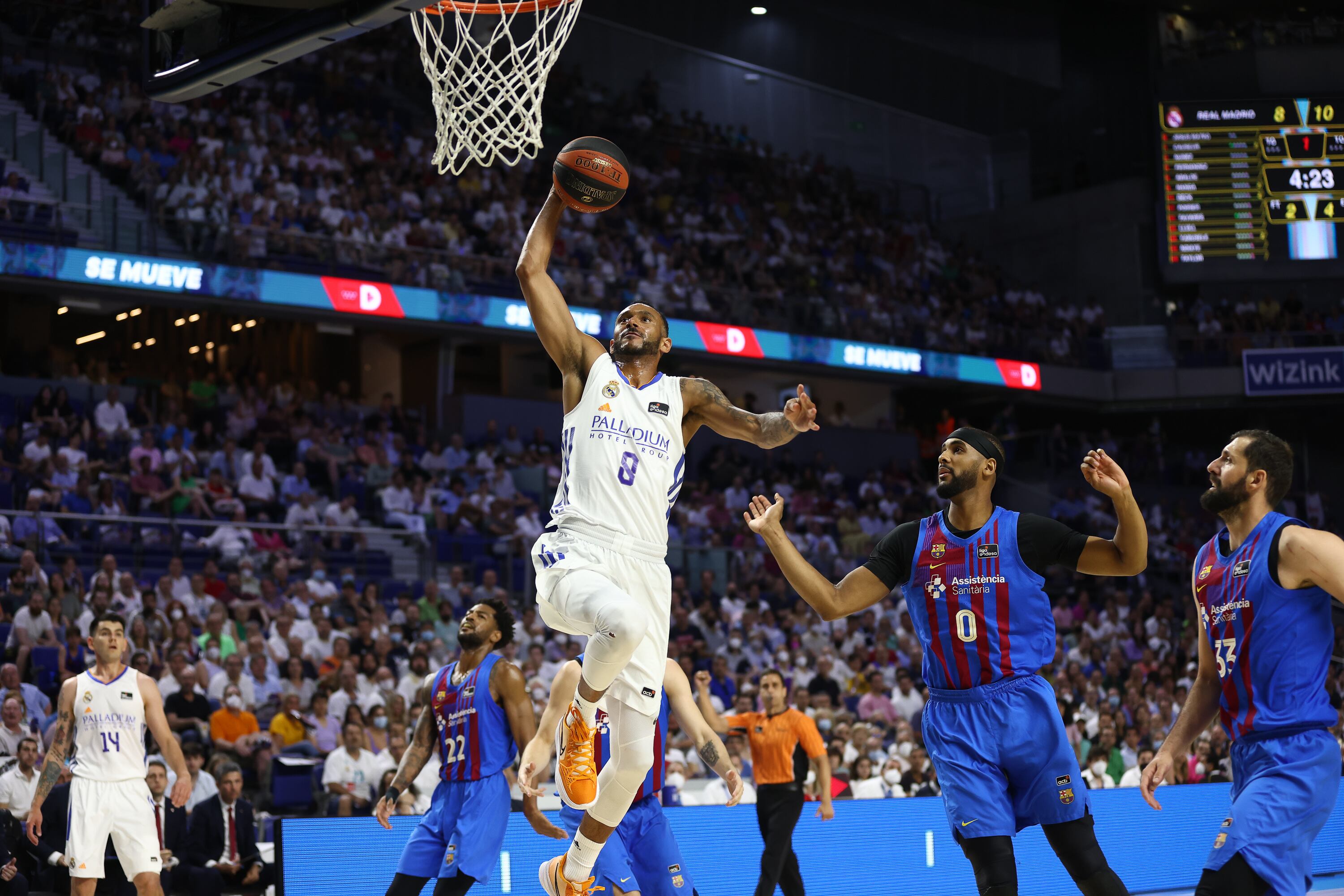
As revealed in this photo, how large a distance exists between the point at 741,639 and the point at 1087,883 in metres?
13.2

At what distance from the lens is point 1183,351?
27781mm

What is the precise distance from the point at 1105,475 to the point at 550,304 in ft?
7.48

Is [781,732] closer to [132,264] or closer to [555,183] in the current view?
[555,183]

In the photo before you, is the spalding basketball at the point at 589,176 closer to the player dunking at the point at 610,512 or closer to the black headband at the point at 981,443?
the player dunking at the point at 610,512

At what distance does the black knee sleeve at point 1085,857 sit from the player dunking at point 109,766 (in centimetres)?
556

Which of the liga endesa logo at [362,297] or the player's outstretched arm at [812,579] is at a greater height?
the liga endesa logo at [362,297]

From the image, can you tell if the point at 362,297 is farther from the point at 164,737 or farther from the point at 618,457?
the point at 618,457

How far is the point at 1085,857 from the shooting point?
5.02 metres

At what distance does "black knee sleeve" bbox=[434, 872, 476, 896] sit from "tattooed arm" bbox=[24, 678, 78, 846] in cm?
296

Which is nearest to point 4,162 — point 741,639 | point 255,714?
point 255,714

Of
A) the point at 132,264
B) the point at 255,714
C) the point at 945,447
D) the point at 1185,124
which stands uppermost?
the point at 1185,124

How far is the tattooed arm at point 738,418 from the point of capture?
555cm

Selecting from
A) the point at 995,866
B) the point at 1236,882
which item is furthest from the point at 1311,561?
the point at 995,866

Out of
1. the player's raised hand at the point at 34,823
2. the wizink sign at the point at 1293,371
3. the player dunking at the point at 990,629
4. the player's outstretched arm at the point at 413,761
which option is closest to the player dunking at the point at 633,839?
the player's outstretched arm at the point at 413,761
